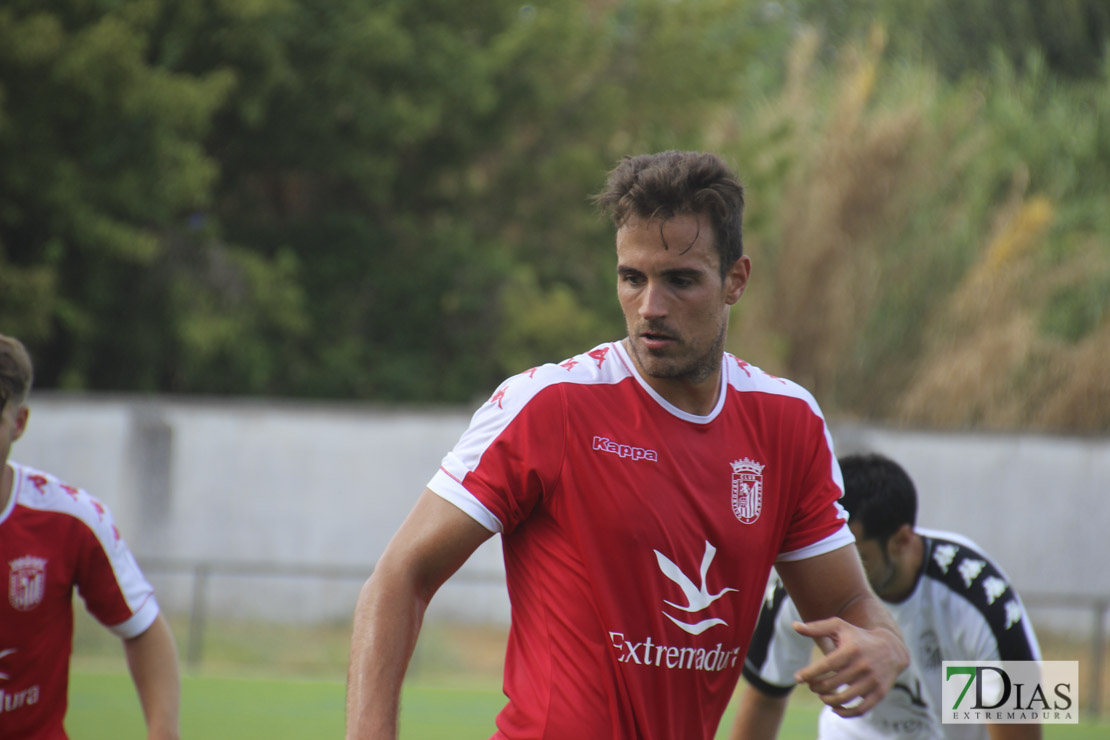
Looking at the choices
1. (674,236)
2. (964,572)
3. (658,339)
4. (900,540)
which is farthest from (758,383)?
(964,572)

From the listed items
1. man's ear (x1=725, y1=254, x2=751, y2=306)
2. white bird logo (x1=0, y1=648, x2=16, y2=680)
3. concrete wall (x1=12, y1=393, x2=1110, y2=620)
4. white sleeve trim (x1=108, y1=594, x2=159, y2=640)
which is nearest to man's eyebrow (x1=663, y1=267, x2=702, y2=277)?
man's ear (x1=725, y1=254, x2=751, y2=306)

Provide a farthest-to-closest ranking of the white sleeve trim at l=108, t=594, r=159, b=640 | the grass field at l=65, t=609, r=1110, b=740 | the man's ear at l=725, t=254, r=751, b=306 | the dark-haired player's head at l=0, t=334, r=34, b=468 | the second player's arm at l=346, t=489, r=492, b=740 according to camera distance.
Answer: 1. the grass field at l=65, t=609, r=1110, b=740
2. the white sleeve trim at l=108, t=594, r=159, b=640
3. the dark-haired player's head at l=0, t=334, r=34, b=468
4. the man's ear at l=725, t=254, r=751, b=306
5. the second player's arm at l=346, t=489, r=492, b=740

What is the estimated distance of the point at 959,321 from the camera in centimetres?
1941

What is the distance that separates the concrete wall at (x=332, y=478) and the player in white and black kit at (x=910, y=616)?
1014 cm

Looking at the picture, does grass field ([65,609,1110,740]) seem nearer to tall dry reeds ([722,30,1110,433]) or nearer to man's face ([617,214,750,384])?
man's face ([617,214,750,384])

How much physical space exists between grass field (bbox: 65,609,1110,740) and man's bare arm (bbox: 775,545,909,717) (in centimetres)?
776

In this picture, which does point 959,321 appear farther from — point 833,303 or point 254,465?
point 254,465

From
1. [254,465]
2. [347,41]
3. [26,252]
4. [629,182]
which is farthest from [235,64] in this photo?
[629,182]

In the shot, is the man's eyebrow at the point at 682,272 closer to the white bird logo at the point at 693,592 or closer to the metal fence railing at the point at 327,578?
the white bird logo at the point at 693,592

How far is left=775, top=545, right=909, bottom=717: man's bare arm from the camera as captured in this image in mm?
2660

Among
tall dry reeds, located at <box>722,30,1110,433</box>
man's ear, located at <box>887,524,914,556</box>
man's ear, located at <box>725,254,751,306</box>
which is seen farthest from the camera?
tall dry reeds, located at <box>722,30,1110,433</box>

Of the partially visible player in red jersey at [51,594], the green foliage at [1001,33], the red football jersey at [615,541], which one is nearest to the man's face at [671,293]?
the red football jersey at [615,541]

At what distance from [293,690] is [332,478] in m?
3.29

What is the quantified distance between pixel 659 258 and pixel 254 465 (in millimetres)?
12725
